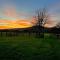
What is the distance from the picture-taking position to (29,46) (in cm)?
669

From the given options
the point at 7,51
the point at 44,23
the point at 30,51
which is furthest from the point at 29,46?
the point at 44,23

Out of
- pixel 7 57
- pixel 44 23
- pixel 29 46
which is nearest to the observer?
pixel 7 57

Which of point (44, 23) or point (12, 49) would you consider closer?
point (12, 49)

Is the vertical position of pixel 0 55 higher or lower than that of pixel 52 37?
lower

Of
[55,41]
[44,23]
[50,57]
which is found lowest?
[50,57]

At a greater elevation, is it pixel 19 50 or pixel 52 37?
pixel 52 37

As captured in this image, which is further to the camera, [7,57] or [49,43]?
[49,43]

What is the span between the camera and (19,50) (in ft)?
20.5

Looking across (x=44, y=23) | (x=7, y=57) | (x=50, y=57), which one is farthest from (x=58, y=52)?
(x=44, y=23)

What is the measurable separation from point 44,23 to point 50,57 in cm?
1835

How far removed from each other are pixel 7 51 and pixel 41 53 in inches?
44.5

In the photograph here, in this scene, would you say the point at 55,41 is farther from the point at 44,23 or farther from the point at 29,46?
the point at 44,23

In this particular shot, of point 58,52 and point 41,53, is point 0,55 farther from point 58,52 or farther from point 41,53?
point 58,52

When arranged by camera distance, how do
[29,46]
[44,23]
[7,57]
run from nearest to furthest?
[7,57], [29,46], [44,23]
